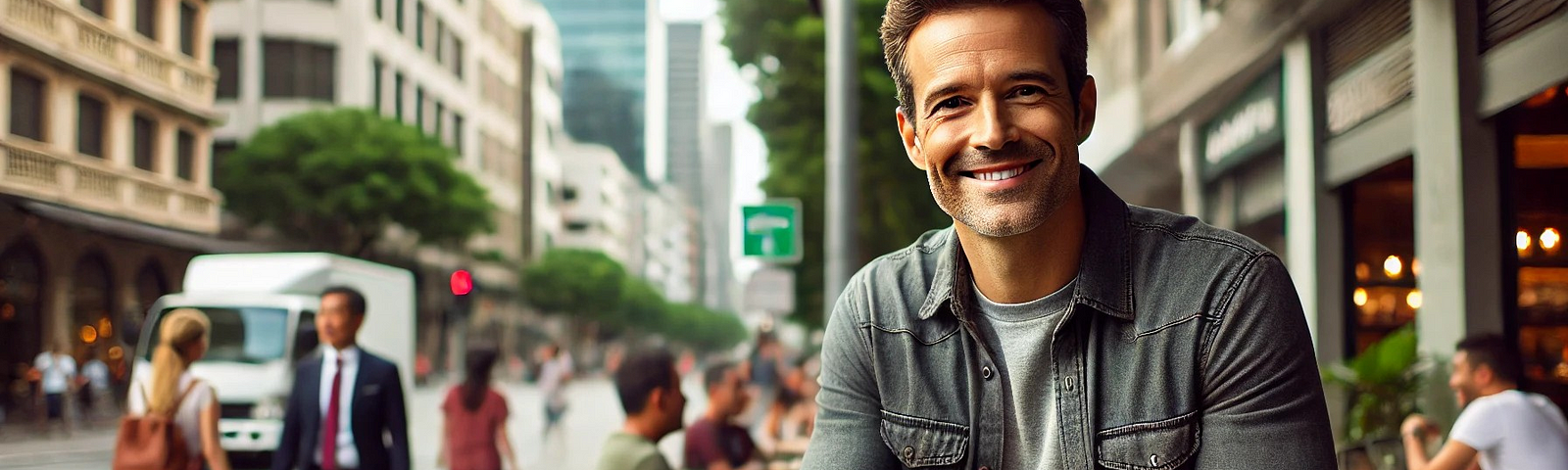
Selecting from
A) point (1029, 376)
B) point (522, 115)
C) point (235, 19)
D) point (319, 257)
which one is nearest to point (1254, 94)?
point (319, 257)

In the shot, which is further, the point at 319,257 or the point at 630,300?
the point at 630,300

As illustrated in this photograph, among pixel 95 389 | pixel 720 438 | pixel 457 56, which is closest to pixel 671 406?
pixel 720 438

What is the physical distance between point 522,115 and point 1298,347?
7390cm

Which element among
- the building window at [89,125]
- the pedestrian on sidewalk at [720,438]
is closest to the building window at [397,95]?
the building window at [89,125]

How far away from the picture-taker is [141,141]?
12375mm

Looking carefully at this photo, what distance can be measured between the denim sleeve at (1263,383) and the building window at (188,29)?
507 inches

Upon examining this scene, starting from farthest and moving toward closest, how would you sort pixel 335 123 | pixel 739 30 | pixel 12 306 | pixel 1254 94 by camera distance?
pixel 335 123
pixel 739 30
pixel 1254 94
pixel 12 306

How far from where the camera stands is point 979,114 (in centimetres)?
179

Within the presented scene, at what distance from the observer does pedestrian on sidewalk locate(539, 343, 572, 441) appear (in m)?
20.4

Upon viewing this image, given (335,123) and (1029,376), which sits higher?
(335,123)

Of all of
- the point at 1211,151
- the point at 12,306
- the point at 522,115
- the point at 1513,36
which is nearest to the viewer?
the point at 1513,36

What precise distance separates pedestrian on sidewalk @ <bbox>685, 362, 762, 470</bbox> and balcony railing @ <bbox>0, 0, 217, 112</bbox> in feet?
14.7

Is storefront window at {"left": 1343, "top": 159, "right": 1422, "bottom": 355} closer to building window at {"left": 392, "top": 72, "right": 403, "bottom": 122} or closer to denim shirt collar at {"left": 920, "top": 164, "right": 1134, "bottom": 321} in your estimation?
denim shirt collar at {"left": 920, "top": 164, "right": 1134, "bottom": 321}

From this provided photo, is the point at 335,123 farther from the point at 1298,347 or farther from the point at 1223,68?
the point at 1298,347
